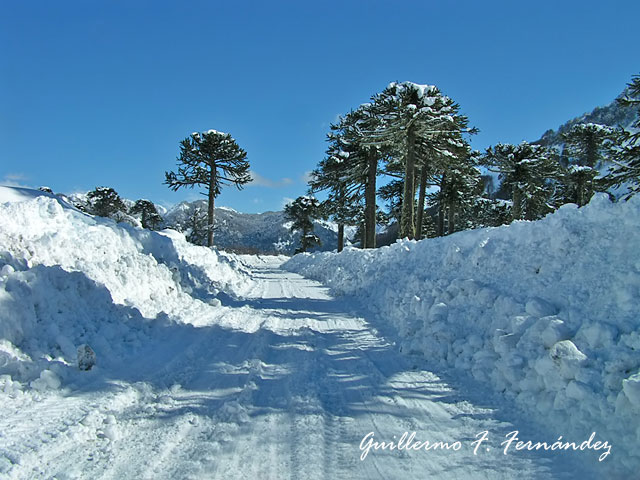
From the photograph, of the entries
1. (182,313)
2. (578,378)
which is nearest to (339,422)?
(578,378)

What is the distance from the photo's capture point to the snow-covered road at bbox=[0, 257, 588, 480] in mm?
2725

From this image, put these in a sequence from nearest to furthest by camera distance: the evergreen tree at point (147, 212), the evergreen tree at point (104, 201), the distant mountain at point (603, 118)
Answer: the evergreen tree at point (104, 201), the evergreen tree at point (147, 212), the distant mountain at point (603, 118)

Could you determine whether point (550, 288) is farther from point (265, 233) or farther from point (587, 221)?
point (265, 233)

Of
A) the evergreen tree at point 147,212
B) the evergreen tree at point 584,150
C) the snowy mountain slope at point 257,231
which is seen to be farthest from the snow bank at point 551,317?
the snowy mountain slope at point 257,231

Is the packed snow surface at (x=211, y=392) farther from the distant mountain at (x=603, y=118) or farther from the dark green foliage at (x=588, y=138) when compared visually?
the distant mountain at (x=603, y=118)

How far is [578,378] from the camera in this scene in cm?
328

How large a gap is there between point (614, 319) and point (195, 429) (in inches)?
166

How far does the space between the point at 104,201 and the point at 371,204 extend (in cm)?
3294

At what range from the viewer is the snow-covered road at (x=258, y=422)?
2.72 metres

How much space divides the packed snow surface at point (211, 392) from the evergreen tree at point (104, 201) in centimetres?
3737

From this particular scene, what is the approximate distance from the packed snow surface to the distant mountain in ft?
234

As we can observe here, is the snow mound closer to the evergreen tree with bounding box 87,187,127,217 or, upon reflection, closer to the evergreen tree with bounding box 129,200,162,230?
the evergreen tree with bounding box 87,187,127,217

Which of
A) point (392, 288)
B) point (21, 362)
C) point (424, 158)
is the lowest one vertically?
→ point (21, 362)

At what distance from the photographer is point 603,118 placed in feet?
253
